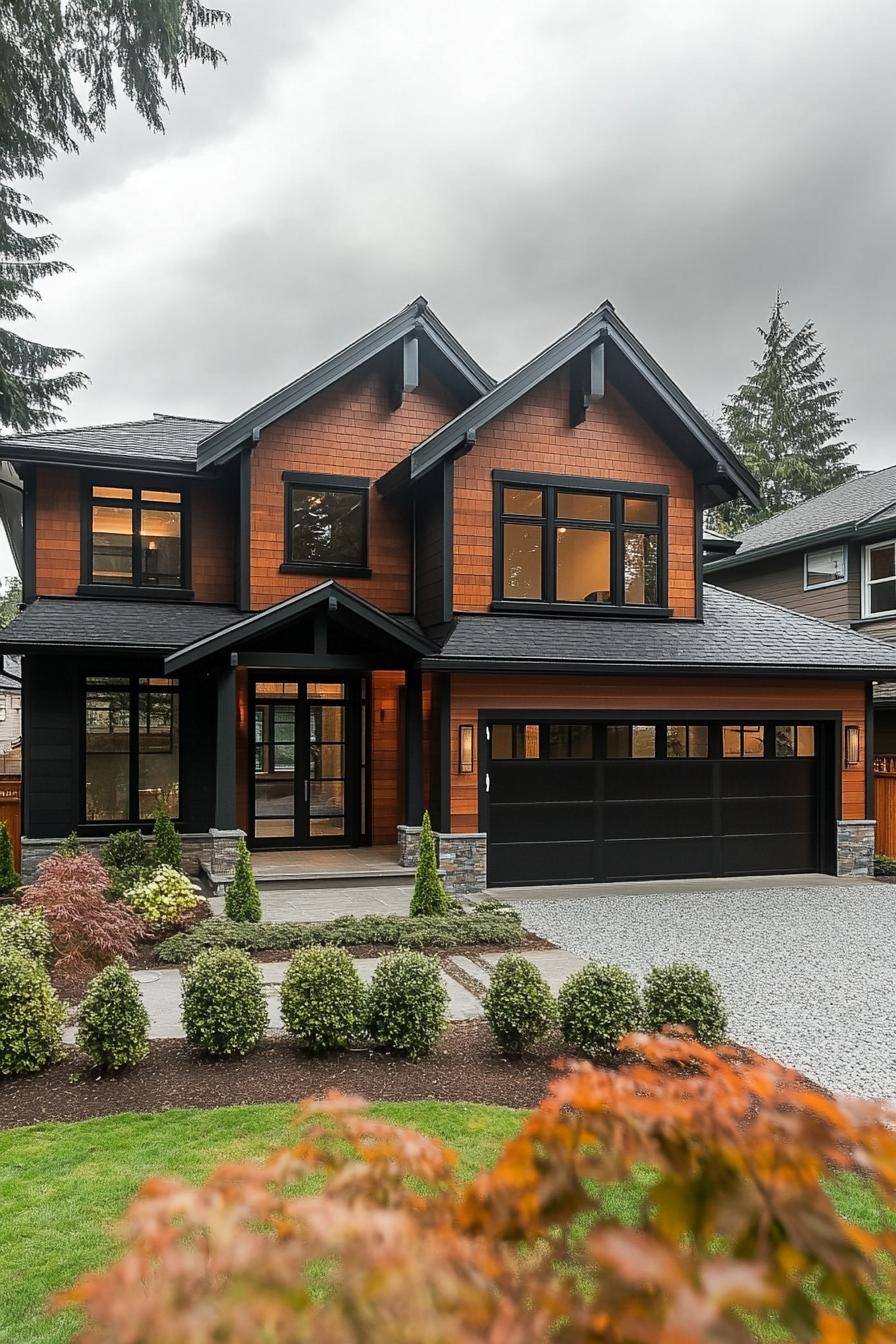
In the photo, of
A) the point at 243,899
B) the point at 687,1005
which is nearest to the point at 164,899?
the point at 243,899

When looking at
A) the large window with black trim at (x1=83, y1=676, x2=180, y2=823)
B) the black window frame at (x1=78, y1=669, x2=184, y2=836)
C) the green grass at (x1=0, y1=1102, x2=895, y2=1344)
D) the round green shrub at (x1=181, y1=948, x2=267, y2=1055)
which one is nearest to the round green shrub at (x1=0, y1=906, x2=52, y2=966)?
the round green shrub at (x1=181, y1=948, x2=267, y2=1055)

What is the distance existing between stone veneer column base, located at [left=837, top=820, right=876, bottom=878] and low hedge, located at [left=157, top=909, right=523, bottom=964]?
6146 mm

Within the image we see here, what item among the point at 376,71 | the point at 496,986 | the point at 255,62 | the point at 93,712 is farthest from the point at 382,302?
the point at 496,986

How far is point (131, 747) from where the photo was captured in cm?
1156

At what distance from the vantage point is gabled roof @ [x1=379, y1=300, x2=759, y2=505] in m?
11.2

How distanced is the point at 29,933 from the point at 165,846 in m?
3.97

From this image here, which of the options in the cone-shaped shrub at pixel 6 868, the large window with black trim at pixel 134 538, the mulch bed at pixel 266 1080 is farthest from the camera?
the large window with black trim at pixel 134 538

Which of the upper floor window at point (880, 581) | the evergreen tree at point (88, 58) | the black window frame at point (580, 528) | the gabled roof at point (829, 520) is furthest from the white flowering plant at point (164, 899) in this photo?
the gabled roof at point (829, 520)

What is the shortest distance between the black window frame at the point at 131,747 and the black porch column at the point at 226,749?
145 centimetres

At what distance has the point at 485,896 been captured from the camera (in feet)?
34.7

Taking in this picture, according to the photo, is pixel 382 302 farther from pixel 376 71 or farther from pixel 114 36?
pixel 114 36

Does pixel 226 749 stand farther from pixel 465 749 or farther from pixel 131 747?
pixel 465 749

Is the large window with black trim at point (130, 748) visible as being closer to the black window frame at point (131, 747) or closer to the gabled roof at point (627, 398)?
the black window frame at point (131, 747)

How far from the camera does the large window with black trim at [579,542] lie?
1198 centimetres
